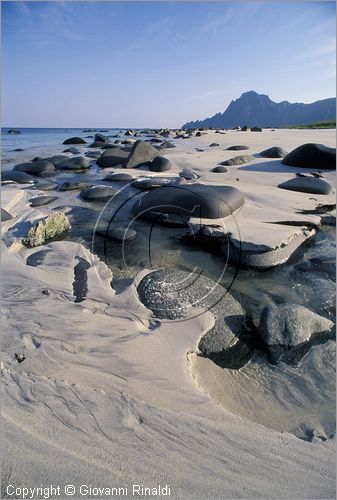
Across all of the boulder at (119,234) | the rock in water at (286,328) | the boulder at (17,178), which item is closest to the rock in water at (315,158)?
the boulder at (119,234)

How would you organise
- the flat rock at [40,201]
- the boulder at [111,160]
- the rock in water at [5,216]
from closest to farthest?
the rock in water at [5,216] → the flat rock at [40,201] → the boulder at [111,160]

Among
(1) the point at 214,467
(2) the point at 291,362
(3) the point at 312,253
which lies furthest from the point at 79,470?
(3) the point at 312,253

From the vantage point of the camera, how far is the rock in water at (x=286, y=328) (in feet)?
7.83

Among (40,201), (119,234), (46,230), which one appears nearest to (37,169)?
(40,201)

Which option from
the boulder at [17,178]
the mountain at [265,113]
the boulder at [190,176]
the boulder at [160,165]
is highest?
the mountain at [265,113]

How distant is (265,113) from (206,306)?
4803 inches

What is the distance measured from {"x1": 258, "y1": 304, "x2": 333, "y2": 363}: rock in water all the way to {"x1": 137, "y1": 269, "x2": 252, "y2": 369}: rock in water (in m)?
0.18

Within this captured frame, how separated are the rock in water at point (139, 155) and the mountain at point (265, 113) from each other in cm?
8729

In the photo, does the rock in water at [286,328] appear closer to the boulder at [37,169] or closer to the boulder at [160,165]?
the boulder at [160,165]

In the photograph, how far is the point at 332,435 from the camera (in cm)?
179

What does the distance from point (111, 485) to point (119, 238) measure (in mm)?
3267

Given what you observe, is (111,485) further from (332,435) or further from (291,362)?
(291,362)

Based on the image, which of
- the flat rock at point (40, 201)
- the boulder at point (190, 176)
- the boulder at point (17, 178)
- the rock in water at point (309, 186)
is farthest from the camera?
the boulder at point (17, 178)

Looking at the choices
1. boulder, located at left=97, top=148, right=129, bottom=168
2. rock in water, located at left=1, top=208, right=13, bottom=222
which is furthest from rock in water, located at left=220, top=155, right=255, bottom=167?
rock in water, located at left=1, top=208, right=13, bottom=222
